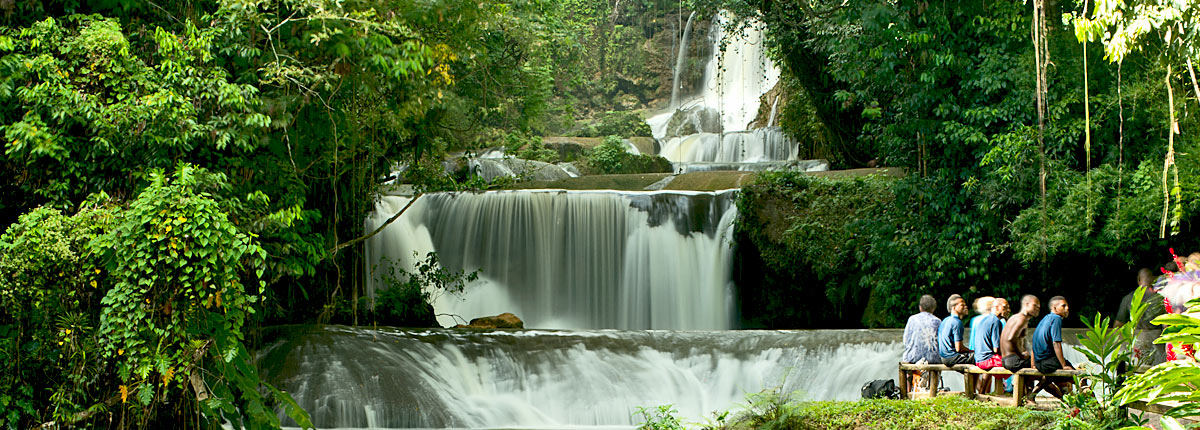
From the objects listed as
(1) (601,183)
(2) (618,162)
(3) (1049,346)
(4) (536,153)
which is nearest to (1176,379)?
(3) (1049,346)

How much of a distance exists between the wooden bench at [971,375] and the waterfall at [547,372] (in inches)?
62.8

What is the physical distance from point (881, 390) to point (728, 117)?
21.5 metres

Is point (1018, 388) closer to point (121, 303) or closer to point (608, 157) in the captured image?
point (121, 303)

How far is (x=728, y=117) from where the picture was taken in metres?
30.2

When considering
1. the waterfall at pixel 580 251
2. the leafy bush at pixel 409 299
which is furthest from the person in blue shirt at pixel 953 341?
the leafy bush at pixel 409 299

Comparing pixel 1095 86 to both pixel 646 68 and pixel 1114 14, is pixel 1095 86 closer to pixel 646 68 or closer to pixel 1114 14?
pixel 1114 14

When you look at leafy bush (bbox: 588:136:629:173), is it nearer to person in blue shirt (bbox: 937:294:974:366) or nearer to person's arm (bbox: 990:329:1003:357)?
person in blue shirt (bbox: 937:294:974:366)

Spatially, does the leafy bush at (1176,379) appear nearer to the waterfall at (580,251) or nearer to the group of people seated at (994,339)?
the group of people seated at (994,339)

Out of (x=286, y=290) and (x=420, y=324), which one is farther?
(x=420, y=324)

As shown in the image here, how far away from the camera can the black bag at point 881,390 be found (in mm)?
9242

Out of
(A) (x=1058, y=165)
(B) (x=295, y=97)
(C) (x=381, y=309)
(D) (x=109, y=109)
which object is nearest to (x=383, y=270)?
(C) (x=381, y=309)

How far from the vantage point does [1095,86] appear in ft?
44.1

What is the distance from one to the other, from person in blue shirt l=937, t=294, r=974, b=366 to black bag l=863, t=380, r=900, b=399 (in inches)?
26.5

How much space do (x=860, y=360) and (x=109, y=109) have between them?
8.11 meters
